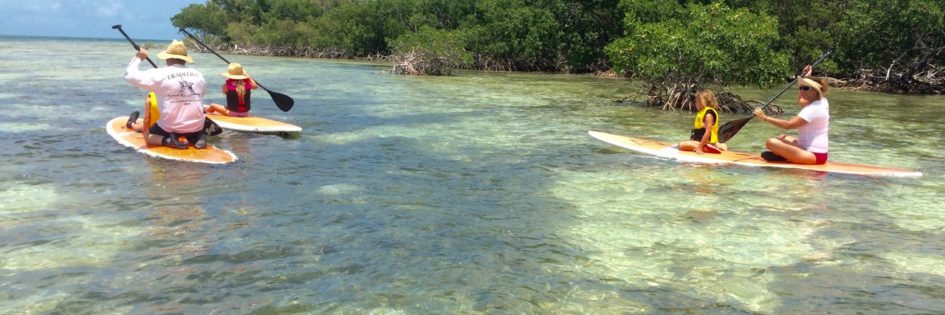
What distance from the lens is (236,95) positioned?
11562 millimetres

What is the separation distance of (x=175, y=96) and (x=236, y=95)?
2959 millimetres

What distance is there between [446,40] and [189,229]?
1082 inches

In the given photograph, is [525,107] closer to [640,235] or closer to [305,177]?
[305,177]

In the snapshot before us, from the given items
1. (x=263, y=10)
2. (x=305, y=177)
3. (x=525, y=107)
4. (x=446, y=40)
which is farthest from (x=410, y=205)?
(x=263, y=10)

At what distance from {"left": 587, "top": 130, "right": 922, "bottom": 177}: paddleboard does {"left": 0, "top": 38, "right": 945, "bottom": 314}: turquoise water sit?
0.17 m

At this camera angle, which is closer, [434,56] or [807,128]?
[807,128]

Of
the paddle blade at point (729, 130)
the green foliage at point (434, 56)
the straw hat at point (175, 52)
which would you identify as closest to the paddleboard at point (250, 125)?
the straw hat at point (175, 52)

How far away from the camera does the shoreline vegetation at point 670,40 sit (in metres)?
16.9

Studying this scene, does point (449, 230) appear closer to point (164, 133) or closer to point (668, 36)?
point (164, 133)

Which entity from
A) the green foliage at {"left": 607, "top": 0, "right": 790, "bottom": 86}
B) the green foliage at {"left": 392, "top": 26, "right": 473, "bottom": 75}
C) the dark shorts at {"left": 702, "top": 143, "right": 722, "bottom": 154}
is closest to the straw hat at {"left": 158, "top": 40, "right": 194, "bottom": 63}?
the dark shorts at {"left": 702, "top": 143, "right": 722, "bottom": 154}

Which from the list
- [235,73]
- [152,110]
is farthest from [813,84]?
[235,73]

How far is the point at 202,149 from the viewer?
29.1 feet

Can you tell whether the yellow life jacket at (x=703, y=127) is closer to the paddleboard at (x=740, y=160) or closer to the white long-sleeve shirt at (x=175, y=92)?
the paddleboard at (x=740, y=160)

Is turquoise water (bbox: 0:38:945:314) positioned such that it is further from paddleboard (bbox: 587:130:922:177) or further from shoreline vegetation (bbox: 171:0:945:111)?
shoreline vegetation (bbox: 171:0:945:111)
